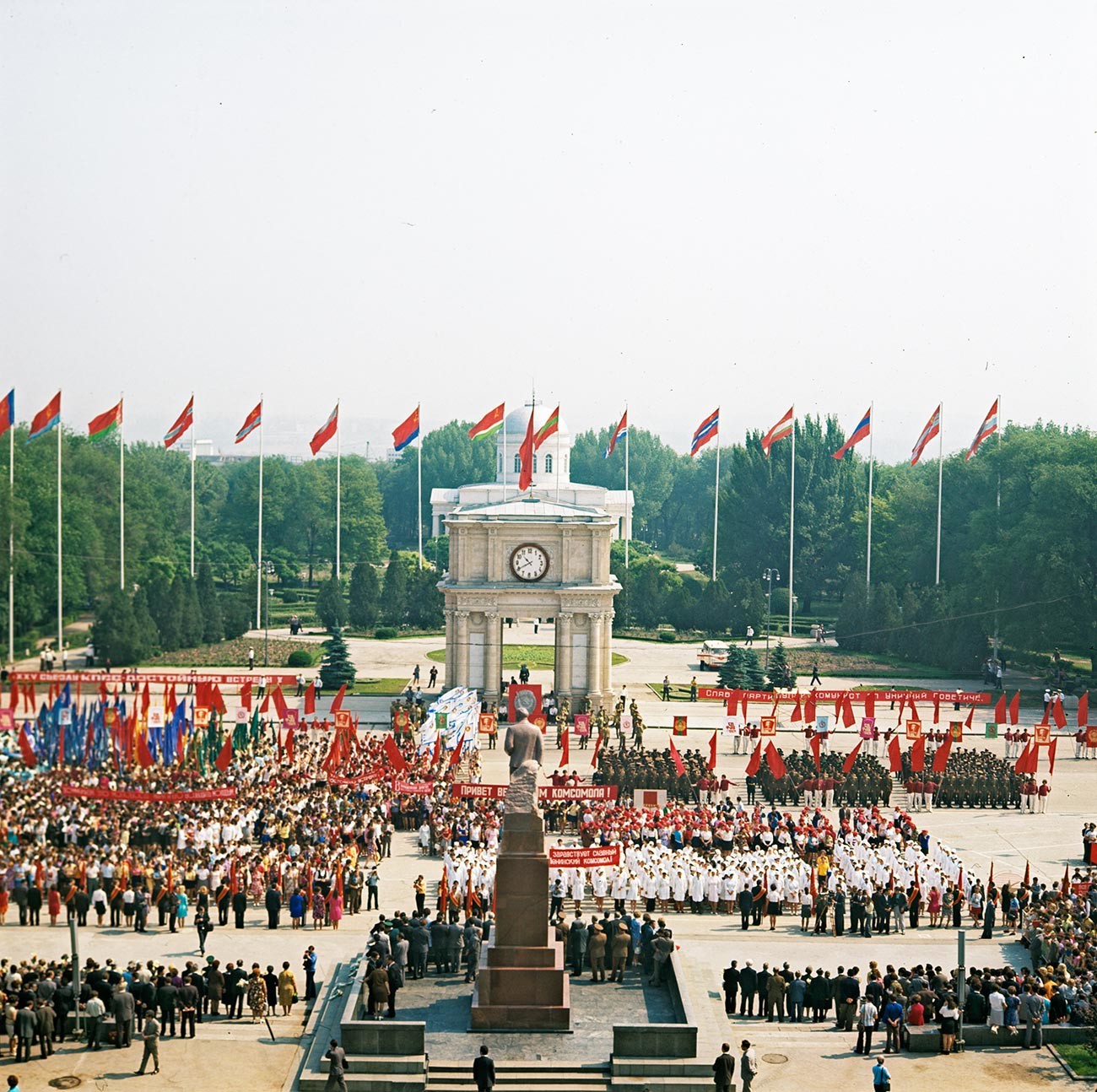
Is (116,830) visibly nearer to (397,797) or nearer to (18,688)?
(397,797)

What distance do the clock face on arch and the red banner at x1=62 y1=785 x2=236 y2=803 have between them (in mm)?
20814

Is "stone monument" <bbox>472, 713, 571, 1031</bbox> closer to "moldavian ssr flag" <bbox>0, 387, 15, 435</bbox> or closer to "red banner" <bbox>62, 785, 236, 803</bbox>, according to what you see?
"red banner" <bbox>62, 785, 236, 803</bbox>

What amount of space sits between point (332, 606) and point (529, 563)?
33.2 meters

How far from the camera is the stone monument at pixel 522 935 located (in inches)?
1083

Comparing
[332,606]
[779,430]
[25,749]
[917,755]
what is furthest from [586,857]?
[332,606]

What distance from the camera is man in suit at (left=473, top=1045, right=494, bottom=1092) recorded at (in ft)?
82.2

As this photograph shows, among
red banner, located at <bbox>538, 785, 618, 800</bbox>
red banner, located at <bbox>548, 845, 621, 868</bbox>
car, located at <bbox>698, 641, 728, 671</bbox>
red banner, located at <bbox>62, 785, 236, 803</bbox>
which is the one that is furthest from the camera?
car, located at <bbox>698, 641, 728, 671</bbox>

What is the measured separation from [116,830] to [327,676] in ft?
105

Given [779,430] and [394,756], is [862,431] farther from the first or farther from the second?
[394,756]

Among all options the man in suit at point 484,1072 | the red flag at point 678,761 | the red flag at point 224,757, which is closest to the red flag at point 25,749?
the red flag at point 224,757

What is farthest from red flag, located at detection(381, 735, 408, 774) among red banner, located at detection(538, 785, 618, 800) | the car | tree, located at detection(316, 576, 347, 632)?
tree, located at detection(316, 576, 347, 632)

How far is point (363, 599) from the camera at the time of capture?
96.6 m

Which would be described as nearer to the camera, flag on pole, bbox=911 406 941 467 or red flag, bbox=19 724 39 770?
red flag, bbox=19 724 39 770

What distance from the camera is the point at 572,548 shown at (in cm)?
6369
